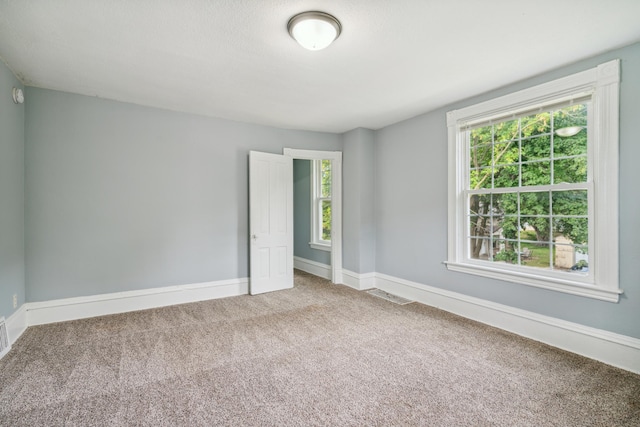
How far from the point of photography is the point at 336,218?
16.8ft

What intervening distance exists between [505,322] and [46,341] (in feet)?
14.5

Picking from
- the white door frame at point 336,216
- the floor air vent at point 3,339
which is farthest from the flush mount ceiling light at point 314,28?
A: the floor air vent at point 3,339

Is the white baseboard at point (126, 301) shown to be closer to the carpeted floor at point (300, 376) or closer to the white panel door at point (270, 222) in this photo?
the carpeted floor at point (300, 376)

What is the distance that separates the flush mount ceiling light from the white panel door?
2452 mm

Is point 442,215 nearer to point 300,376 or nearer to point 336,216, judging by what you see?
point 336,216

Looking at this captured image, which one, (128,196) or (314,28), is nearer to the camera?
(314,28)

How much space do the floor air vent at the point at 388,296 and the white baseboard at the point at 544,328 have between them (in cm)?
17

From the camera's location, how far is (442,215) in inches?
152

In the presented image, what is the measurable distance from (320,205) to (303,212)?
0.51m

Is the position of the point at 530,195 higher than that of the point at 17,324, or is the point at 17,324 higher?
the point at 530,195

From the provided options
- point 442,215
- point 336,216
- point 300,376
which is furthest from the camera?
point 336,216

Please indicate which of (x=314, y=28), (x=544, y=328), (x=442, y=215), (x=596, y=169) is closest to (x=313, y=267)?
(x=442, y=215)

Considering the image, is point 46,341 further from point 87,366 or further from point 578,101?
point 578,101

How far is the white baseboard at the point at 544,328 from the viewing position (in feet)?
7.97
